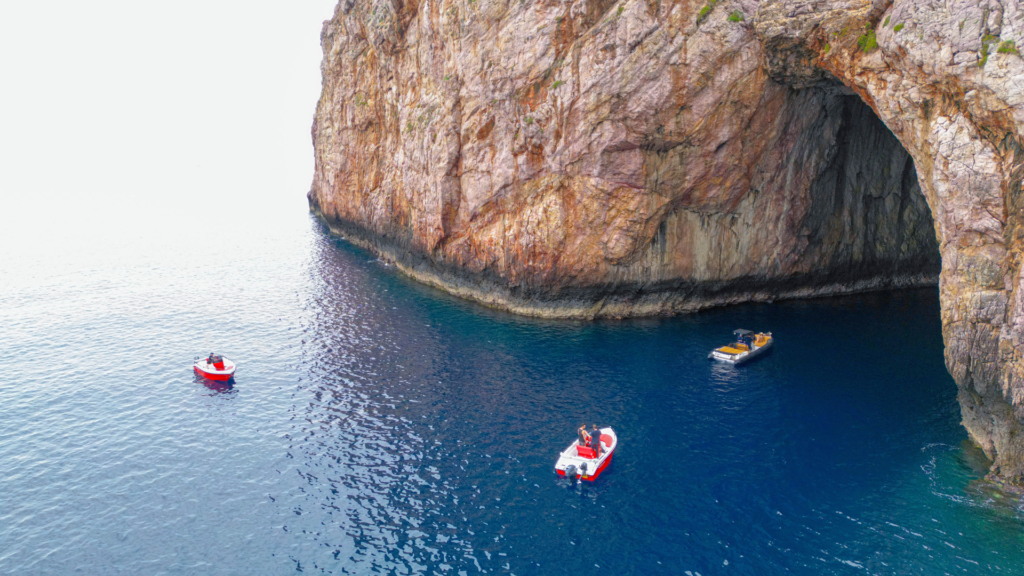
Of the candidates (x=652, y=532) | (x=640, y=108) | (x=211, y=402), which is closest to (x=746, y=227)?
(x=640, y=108)

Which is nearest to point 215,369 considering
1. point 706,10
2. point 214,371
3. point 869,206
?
point 214,371

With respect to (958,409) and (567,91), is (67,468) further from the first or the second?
(958,409)

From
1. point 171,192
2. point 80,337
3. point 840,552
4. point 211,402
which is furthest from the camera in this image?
point 171,192

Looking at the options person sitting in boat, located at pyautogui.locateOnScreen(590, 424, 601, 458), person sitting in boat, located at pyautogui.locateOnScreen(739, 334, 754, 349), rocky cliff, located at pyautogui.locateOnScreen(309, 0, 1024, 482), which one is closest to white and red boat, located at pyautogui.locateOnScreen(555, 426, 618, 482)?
person sitting in boat, located at pyautogui.locateOnScreen(590, 424, 601, 458)

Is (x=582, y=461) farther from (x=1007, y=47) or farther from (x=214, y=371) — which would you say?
(x=214, y=371)

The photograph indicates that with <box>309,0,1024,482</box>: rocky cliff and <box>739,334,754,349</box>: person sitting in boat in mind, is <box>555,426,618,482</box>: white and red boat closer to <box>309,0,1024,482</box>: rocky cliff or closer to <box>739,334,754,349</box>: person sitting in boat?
<box>739,334,754,349</box>: person sitting in boat

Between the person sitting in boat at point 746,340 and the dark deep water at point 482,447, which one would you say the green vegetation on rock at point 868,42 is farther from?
the person sitting in boat at point 746,340

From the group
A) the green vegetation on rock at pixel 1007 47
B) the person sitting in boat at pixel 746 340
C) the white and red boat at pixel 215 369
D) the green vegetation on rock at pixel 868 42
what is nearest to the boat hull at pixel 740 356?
the person sitting in boat at pixel 746 340
